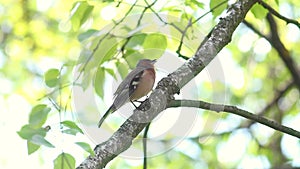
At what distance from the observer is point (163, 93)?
255 centimetres

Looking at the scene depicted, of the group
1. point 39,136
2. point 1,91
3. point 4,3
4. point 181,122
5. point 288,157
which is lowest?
point 39,136

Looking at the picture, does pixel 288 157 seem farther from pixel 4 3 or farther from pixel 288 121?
pixel 4 3

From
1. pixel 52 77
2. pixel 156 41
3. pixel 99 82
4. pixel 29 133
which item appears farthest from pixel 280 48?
pixel 29 133

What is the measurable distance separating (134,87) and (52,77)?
474mm

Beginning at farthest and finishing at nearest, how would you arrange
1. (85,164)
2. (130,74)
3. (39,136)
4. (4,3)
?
1. (4,3)
2. (130,74)
3. (39,136)
4. (85,164)

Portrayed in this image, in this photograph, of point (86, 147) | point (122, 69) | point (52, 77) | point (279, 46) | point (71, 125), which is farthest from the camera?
point (279, 46)

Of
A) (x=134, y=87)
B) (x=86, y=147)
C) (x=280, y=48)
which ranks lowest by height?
(x=86, y=147)

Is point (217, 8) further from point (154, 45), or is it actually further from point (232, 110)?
point (232, 110)

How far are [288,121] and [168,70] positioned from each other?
14.4 ft

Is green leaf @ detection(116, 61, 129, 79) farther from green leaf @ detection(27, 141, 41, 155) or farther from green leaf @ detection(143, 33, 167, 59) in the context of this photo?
green leaf @ detection(27, 141, 41, 155)

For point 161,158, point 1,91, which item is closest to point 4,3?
point 1,91

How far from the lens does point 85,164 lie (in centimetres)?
224

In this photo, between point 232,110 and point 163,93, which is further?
point 232,110

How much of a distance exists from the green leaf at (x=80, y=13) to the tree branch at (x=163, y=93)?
870 millimetres
